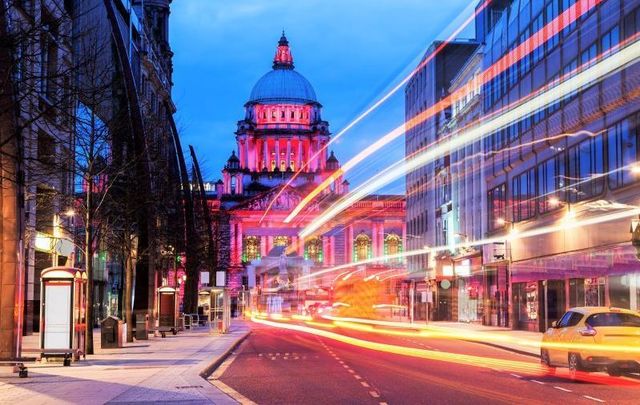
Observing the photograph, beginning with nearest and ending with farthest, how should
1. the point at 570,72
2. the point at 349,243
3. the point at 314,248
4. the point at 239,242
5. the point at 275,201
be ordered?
1. the point at 570,72
2. the point at 239,242
3. the point at 275,201
4. the point at 349,243
5. the point at 314,248

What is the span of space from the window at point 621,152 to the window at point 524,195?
1201 centimetres

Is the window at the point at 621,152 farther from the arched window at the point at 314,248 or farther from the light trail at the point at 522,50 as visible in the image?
the arched window at the point at 314,248

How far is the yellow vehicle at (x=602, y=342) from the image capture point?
22.5m

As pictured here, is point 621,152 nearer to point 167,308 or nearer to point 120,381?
point 120,381

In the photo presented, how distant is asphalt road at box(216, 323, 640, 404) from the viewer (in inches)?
709

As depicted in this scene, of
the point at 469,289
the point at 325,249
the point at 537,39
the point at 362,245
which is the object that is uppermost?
the point at 537,39

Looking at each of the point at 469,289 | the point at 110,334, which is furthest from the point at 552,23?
the point at 469,289

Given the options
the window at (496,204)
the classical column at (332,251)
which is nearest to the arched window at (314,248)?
the classical column at (332,251)

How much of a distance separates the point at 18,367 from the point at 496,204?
1692 inches

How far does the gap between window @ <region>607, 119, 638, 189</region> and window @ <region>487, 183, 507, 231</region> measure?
18.9 metres

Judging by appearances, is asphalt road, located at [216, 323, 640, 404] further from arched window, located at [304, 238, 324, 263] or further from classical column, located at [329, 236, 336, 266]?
arched window, located at [304, 238, 324, 263]

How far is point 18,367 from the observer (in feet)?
74.2

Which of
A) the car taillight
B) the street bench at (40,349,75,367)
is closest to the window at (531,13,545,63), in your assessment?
the car taillight

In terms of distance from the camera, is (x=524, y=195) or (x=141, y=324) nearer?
(x=141, y=324)
